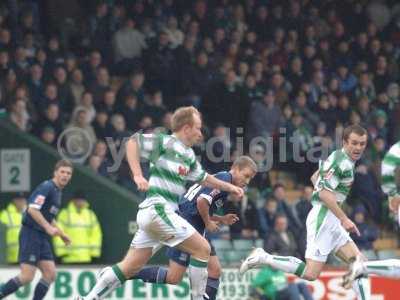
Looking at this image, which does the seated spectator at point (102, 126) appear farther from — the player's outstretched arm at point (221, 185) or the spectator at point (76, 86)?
the player's outstretched arm at point (221, 185)

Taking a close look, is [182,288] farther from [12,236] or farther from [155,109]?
[155,109]

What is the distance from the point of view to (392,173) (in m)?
13.0

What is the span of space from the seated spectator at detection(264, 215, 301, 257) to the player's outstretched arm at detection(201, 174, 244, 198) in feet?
19.8

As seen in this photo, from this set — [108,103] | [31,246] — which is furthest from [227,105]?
[31,246]

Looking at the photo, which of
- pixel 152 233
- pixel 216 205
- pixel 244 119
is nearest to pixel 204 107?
pixel 244 119

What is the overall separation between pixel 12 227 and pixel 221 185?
5887 mm

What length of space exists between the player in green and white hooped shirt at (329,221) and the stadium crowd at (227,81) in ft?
15.9

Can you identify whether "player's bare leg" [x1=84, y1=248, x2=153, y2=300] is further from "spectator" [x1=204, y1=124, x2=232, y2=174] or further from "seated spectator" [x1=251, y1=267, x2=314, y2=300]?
"spectator" [x1=204, y1=124, x2=232, y2=174]

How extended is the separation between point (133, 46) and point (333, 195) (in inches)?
338

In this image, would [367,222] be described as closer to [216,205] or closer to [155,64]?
[155,64]

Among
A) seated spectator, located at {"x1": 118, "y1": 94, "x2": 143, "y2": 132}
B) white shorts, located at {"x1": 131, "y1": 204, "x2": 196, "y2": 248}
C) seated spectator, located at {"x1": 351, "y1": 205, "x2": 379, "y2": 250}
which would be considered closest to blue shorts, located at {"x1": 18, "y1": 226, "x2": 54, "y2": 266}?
white shorts, located at {"x1": 131, "y1": 204, "x2": 196, "y2": 248}

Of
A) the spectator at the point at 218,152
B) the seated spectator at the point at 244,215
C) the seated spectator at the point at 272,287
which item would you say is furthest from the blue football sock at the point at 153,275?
the spectator at the point at 218,152

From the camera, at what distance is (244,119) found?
67.0 ft

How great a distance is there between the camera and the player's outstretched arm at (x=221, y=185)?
12211 mm
